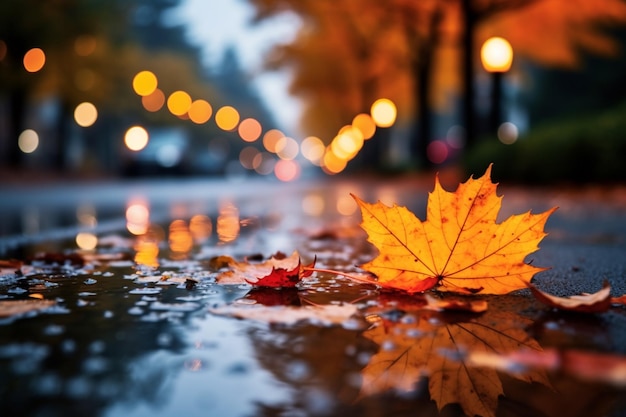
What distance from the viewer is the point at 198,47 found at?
94.4 m

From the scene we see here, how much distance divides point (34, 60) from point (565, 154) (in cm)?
2111

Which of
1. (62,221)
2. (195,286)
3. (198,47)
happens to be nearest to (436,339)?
(195,286)

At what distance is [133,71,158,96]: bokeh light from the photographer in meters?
46.7

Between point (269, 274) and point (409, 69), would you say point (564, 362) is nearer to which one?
point (269, 274)

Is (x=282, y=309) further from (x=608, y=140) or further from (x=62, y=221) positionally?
(x=608, y=140)

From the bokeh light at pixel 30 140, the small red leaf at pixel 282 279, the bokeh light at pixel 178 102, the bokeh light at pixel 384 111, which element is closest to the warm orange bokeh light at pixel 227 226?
the small red leaf at pixel 282 279

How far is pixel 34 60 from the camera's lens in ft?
89.6

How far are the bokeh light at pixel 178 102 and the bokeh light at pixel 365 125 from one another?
2207cm

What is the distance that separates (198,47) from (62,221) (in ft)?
294

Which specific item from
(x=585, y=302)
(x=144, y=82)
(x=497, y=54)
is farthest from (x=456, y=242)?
(x=144, y=82)

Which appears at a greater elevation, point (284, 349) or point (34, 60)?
point (34, 60)

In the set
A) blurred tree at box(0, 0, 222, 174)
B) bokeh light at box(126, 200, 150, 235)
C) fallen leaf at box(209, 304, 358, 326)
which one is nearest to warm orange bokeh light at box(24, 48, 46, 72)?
blurred tree at box(0, 0, 222, 174)

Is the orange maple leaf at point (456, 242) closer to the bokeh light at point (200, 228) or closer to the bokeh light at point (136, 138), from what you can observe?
the bokeh light at point (200, 228)

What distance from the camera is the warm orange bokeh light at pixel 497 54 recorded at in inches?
589
